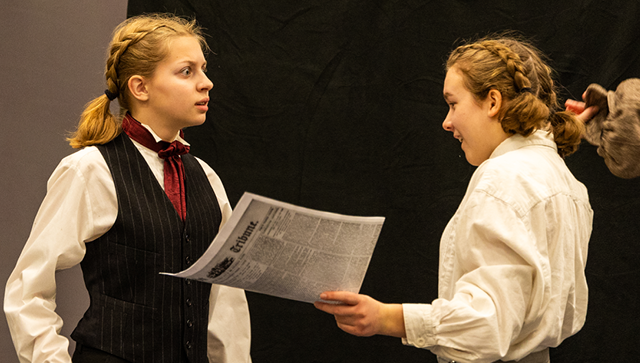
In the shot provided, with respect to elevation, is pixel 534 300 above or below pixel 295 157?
above

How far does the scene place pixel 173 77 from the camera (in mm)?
1413

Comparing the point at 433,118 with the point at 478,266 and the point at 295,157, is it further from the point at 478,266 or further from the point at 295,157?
the point at 478,266

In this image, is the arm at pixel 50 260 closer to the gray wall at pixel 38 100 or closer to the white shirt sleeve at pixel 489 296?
the white shirt sleeve at pixel 489 296

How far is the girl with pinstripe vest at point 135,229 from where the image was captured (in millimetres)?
1201

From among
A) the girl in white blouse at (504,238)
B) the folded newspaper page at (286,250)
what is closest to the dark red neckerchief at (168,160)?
the folded newspaper page at (286,250)

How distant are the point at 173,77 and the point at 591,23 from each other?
157cm

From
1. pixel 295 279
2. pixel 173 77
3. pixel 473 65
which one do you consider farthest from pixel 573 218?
pixel 173 77

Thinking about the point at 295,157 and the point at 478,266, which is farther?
the point at 295,157

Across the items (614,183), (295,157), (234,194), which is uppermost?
(614,183)

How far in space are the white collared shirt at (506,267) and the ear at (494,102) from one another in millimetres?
108

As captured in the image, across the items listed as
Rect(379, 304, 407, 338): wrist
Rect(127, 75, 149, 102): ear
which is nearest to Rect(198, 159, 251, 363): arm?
Rect(127, 75, 149, 102): ear

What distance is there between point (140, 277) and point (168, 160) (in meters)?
0.31

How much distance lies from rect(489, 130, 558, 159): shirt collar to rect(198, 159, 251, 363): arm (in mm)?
736

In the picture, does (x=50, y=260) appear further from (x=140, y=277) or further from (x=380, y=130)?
(x=380, y=130)
